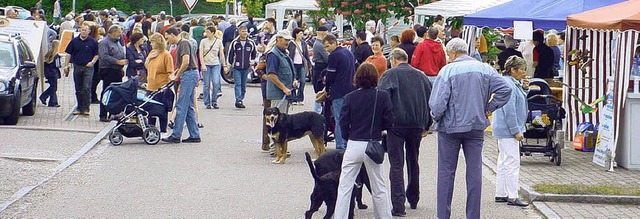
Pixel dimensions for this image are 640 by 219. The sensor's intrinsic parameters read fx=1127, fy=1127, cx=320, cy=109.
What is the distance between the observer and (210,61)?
878 inches

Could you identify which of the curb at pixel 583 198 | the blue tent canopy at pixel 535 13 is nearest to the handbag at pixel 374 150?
the curb at pixel 583 198

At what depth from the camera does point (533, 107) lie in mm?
14633

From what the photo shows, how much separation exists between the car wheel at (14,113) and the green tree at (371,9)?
13124 mm

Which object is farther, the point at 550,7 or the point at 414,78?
the point at 550,7

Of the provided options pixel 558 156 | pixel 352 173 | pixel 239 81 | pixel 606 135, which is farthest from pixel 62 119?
pixel 352 173

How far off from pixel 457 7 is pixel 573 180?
28.2 ft

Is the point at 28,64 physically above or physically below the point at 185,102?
above

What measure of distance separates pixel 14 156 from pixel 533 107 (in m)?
6.79

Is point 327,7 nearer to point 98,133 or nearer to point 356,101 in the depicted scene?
point 98,133

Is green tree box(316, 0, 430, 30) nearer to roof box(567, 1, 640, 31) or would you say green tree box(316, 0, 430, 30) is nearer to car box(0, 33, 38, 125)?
car box(0, 33, 38, 125)

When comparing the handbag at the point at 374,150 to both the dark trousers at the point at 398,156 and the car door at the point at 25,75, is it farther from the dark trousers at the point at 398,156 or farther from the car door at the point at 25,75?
the car door at the point at 25,75

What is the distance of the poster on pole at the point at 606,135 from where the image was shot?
557 inches

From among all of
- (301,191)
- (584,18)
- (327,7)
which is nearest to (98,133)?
(301,191)

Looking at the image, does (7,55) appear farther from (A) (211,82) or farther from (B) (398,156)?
(B) (398,156)
